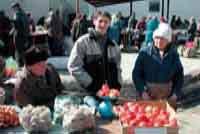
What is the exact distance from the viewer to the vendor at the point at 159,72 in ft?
14.0

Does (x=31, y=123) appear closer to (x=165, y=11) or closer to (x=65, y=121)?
(x=65, y=121)

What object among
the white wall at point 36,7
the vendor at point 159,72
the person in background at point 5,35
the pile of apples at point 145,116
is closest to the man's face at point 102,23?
the vendor at point 159,72

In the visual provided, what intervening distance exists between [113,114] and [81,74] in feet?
2.29

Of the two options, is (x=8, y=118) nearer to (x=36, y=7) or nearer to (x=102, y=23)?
(x=102, y=23)

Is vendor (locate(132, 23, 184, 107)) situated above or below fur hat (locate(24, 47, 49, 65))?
below

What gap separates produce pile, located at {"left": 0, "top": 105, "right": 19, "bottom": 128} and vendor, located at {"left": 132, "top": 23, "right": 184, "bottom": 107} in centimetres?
129

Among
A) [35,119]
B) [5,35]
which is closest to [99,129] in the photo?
[35,119]

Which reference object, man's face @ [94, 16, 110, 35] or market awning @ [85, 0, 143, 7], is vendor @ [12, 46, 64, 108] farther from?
market awning @ [85, 0, 143, 7]

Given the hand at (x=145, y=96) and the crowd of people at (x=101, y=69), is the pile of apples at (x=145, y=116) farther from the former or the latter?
the hand at (x=145, y=96)

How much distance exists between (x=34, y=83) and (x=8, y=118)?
38 cm

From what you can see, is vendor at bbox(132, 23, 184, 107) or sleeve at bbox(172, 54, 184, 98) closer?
vendor at bbox(132, 23, 184, 107)

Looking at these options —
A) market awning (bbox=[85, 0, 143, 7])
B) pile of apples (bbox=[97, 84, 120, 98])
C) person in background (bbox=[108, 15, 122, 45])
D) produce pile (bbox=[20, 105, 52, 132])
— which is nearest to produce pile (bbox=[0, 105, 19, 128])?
produce pile (bbox=[20, 105, 52, 132])

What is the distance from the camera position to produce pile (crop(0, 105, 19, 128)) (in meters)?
3.57

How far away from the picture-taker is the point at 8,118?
141 inches
